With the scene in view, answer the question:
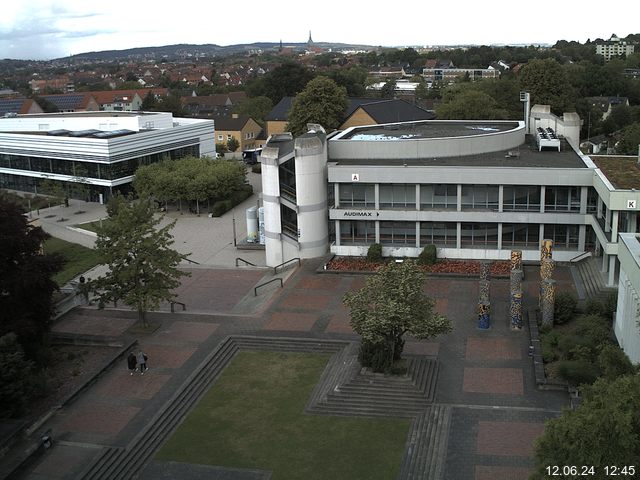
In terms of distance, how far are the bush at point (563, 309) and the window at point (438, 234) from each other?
408 inches

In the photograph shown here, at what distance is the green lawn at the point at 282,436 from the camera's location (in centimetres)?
2177

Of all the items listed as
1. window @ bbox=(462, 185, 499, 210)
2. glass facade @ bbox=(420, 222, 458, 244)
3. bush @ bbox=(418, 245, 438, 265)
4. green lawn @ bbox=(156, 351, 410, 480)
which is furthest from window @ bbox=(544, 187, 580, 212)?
green lawn @ bbox=(156, 351, 410, 480)

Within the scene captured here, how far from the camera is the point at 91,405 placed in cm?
2609

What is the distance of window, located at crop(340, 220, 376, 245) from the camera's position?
139 feet

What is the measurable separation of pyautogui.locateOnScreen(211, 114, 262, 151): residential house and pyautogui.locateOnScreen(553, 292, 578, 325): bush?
218 feet

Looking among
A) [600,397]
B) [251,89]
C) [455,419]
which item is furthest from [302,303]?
[251,89]

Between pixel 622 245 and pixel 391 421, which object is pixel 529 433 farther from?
pixel 622 245

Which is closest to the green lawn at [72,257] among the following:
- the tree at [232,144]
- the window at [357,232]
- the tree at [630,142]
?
the window at [357,232]

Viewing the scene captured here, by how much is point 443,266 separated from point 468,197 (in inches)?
171

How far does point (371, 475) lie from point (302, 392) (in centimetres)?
580

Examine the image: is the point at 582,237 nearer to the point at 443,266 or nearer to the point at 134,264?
the point at 443,266

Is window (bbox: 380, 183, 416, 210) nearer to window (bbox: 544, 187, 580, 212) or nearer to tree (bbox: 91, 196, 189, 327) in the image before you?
window (bbox: 544, 187, 580, 212)

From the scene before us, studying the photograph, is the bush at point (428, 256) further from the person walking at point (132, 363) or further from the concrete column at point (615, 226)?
the person walking at point (132, 363)

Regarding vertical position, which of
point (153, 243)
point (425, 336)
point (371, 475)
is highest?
point (153, 243)
